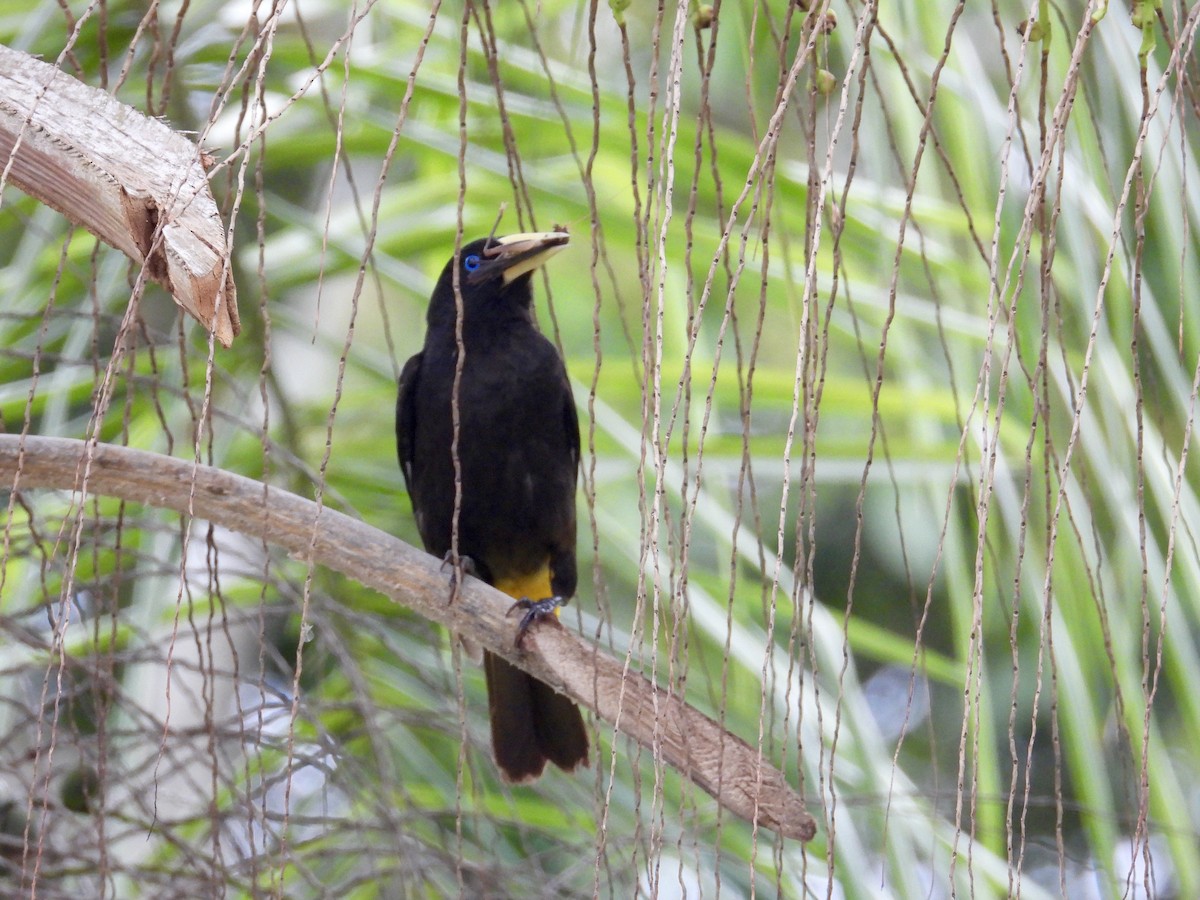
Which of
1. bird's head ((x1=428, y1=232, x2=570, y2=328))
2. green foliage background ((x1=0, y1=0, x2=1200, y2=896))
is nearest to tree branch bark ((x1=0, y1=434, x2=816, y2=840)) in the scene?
green foliage background ((x1=0, y1=0, x2=1200, y2=896))

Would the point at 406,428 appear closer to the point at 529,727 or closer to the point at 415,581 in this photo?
the point at 529,727

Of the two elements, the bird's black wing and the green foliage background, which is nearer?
the green foliage background

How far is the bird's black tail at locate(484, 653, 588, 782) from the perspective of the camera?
→ 2.70 m

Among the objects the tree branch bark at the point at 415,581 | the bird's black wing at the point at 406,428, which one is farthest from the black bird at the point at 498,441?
the tree branch bark at the point at 415,581

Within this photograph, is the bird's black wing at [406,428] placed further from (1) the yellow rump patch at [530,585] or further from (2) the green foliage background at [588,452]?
(1) the yellow rump patch at [530,585]

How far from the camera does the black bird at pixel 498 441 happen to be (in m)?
2.88

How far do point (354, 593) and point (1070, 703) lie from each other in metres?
1.51

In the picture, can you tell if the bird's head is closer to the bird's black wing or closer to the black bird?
the black bird

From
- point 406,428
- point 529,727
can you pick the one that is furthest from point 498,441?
point 529,727

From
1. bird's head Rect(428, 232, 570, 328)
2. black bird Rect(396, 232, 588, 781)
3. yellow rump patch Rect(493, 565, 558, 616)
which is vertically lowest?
yellow rump patch Rect(493, 565, 558, 616)

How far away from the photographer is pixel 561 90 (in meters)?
2.68

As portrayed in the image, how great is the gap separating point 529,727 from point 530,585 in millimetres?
463

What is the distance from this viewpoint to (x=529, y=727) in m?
2.76

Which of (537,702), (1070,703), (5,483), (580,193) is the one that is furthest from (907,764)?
(5,483)
